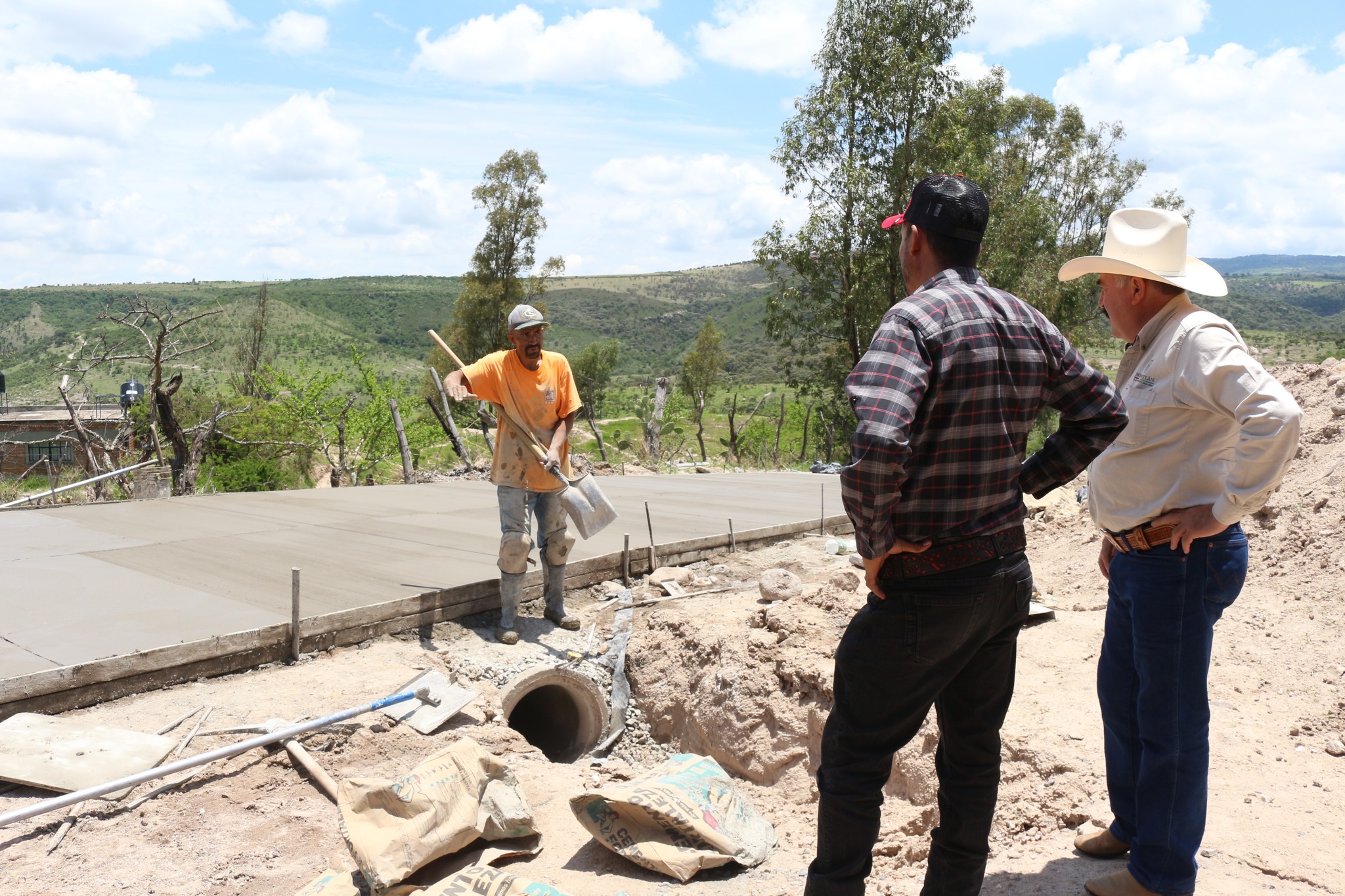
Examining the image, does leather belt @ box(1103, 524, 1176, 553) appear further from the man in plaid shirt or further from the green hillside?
the green hillside

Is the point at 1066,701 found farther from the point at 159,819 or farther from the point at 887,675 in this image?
the point at 159,819

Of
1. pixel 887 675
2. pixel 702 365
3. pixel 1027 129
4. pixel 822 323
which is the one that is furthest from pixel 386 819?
pixel 702 365

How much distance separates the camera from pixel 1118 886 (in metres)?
2.62

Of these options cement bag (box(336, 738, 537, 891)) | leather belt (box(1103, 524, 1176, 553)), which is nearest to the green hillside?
cement bag (box(336, 738, 537, 891))

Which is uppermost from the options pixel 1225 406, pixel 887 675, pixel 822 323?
pixel 822 323

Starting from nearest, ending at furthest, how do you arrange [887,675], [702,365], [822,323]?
1. [887,675]
2. [822,323]
3. [702,365]

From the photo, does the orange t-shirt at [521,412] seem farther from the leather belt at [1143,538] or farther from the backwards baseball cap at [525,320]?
the leather belt at [1143,538]

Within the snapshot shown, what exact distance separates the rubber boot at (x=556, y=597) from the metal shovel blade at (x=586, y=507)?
0.39m

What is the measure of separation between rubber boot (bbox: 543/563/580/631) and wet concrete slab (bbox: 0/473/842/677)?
48 centimetres

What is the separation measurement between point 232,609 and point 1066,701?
444cm

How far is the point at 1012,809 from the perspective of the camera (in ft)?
11.3

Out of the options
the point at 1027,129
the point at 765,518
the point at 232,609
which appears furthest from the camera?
the point at 1027,129

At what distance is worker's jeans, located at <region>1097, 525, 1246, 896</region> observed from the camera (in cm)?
250

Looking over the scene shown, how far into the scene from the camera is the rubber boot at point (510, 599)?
5629 millimetres
